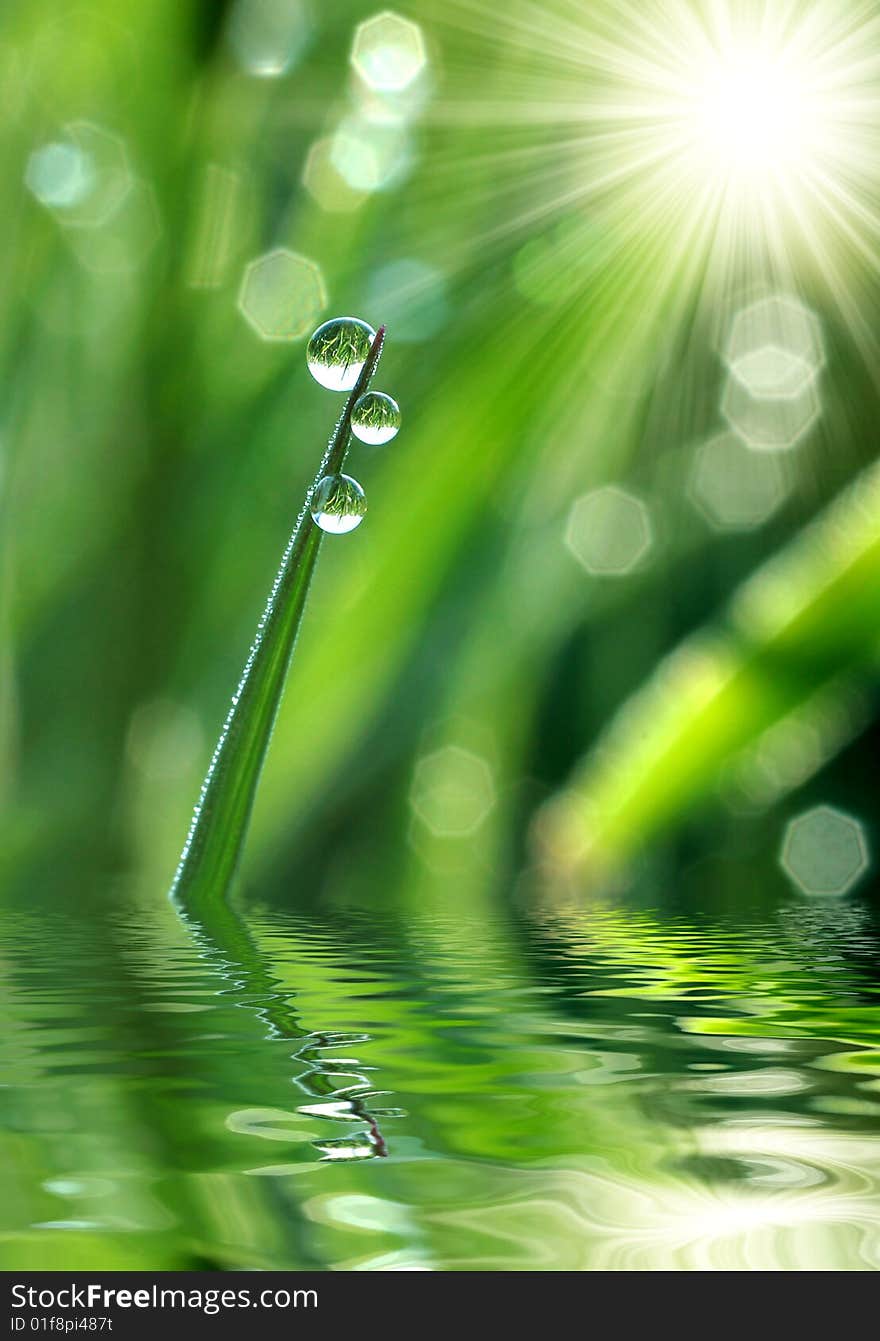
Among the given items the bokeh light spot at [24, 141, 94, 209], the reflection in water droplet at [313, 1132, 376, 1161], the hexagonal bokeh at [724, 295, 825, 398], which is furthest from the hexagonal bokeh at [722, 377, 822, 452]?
the reflection in water droplet at [313, 1132, 376, 1161]

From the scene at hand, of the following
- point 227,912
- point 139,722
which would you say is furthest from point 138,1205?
point 139,722

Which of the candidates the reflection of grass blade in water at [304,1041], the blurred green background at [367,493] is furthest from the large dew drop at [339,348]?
the reflection of grass blade in water at [304,1041]

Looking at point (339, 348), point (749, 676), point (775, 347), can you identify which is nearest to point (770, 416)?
point (775, 347)

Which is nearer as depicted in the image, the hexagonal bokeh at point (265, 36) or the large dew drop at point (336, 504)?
the large dew drop at point (336, 504)

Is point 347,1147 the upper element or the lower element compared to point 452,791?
lower

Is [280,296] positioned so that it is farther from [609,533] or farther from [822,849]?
[822,849]

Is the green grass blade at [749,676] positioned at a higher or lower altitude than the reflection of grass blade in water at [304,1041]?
higher

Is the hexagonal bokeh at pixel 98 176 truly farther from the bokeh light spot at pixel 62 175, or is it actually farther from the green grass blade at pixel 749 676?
the green grass blade at pixel 749 676
